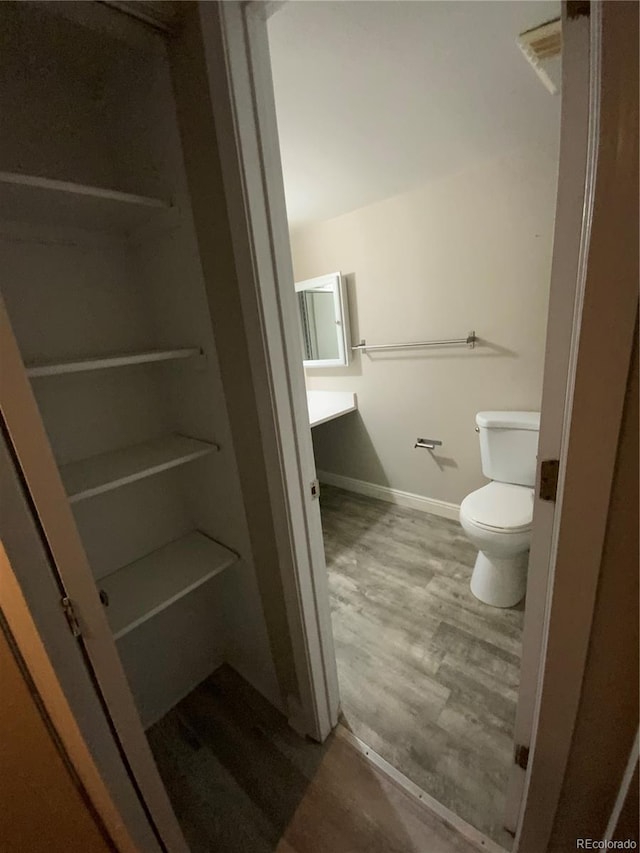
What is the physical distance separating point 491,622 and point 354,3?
7.40 ft

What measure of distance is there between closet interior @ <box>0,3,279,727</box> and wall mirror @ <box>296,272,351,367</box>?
1418 millimetres

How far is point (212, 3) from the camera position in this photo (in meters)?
0.73

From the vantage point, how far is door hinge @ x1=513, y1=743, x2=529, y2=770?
894 millimetres

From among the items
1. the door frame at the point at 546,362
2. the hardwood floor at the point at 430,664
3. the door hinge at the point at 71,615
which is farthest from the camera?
the hardwood floor at the point at 430,664

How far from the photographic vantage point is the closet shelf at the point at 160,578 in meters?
1.08

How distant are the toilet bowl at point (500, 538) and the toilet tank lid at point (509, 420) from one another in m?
0.33

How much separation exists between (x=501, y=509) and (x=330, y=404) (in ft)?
4.92

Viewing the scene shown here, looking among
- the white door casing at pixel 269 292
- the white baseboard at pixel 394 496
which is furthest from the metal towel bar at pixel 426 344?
the white door casing at pixel 269 292

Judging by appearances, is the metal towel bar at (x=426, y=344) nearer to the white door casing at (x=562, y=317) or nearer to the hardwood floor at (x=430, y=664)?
the hardwood floor at (x=430, y=664)

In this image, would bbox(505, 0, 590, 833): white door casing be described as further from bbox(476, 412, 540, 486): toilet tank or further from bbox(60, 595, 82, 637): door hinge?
bbox(476, 412, 540, 486): toilet tank

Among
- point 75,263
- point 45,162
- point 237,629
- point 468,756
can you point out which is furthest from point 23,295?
point 468,756

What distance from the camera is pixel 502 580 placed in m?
1.71

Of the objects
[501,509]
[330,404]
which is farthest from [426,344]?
[501,509]

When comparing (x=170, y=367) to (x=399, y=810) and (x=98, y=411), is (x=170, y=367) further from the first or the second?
(x=399, y=810)
